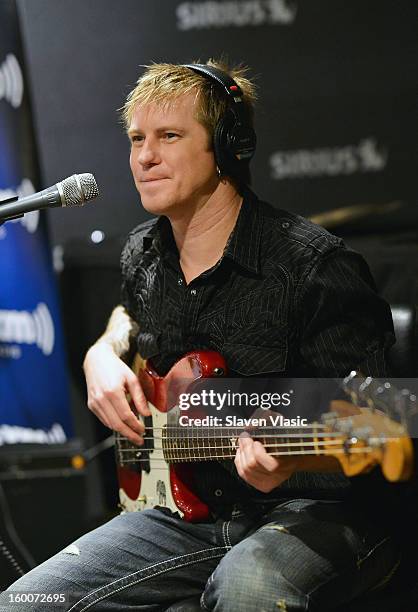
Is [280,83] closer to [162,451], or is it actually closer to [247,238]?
[247,238]

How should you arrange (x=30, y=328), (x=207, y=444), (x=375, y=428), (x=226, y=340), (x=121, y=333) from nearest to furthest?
(x=375, y=428)
(x=207, y=444)
(x=226, y=340)
(x=121, y=333)
(x=30, y=328)

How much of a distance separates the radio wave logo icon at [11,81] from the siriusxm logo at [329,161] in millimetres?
905

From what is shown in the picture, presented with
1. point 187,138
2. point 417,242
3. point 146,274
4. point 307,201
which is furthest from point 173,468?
point 307,201

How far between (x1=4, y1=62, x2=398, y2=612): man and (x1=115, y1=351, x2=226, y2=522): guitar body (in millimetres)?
28

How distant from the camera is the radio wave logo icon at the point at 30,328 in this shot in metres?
3.48

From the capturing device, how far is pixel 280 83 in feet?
11.7

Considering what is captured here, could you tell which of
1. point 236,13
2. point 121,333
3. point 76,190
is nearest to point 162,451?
point 121,333

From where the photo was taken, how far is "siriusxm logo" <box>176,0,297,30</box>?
3.51 metres

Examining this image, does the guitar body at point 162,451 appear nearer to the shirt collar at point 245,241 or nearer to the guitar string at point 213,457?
the guitar string at point 213,457

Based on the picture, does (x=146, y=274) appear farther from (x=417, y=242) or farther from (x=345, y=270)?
(x=417, y=242)

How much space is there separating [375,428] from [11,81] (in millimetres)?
2106

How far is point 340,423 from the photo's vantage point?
172 centimetres

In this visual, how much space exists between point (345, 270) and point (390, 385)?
0.34m

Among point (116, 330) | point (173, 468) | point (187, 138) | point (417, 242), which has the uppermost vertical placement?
point (187, 138)
